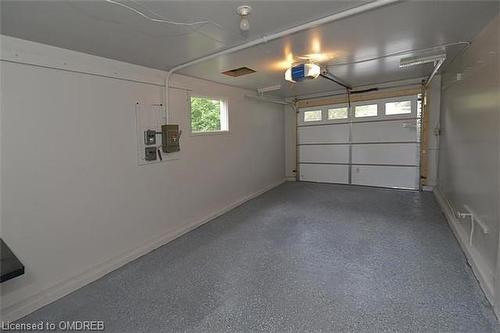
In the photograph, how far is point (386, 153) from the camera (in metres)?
5.37

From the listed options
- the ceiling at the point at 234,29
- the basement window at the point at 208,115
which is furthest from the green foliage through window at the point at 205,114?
the ceiling at the point at 234,29

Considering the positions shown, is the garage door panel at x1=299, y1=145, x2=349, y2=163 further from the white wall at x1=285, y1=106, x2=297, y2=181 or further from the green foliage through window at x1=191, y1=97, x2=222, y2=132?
Answer: the green foliage through window at x1=191, y1=97, x2=222, y2=132

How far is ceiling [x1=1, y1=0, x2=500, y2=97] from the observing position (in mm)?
1631

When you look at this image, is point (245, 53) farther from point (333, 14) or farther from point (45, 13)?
point (45, 13)

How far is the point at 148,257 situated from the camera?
2729mm

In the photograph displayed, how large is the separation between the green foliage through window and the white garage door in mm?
2778

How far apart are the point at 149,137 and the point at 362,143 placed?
465 centimetres

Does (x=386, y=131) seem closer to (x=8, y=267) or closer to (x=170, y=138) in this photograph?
(x=170, y=138)

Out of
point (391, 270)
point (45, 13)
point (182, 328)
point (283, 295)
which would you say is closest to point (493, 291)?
point (391, 270)

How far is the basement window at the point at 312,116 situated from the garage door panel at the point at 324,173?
1176mm

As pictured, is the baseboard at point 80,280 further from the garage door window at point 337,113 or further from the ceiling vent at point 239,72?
the garage door window at point 337,113

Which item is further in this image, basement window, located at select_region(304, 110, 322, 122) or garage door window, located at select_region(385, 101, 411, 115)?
basement window, located at select_region(304, 110, 322, 122)

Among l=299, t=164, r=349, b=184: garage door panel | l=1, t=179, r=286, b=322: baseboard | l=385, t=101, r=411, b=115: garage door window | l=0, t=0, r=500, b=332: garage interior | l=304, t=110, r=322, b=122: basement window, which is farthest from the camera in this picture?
l=304, t=110, r=322, b=122: basement window

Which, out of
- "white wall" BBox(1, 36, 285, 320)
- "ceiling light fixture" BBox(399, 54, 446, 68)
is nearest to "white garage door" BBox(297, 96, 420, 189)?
"ceiling light fixture" BBox(399, 54, 446, 68)
